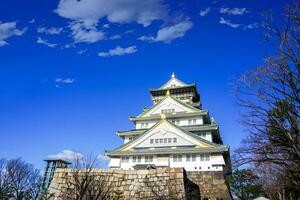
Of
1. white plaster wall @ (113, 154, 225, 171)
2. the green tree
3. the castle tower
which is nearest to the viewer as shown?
the green tree

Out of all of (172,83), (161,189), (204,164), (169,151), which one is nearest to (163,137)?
(169,151)

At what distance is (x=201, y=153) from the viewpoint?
23812 millimetres

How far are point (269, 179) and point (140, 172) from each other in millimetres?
13969

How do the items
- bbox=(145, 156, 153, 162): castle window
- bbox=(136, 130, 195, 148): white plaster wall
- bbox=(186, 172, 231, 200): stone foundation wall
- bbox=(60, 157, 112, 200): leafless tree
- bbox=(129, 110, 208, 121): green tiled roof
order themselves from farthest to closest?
bbox=(129, 110, 208, 121): green tiled roof, bbox=(136, 130, 195, 148): white plaster wall, bbox=(145, 156, 153, 162): castle window, bbox=(186, 172, 231, 200): stone foundation wall, bbox=(60, 157, 112, 200): leafless tree

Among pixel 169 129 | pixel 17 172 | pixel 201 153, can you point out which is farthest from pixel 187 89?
pixel 17 172

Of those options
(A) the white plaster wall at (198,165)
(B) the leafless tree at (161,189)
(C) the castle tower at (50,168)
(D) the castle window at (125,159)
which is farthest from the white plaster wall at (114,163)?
(B) the leafless tree at (161,189)

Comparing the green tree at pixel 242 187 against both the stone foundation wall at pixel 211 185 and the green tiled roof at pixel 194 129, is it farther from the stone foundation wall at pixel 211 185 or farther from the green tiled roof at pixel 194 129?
the green tiled roof at pixel 194 129

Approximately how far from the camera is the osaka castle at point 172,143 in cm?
2352

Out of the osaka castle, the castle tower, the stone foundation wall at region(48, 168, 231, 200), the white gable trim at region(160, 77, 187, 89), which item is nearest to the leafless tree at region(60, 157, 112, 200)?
the stone foundation wall at region(48, 168, 231, 200)

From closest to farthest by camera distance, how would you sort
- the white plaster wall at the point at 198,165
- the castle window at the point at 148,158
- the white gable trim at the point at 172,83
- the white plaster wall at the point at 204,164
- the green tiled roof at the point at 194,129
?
the white plaster wall at the point at 204,164, the white plaster wall at the point at 198,165, the castle window at the point at 148,158, the green tiled roof at the point at 194,129, the white gable trim at the point at 172,83

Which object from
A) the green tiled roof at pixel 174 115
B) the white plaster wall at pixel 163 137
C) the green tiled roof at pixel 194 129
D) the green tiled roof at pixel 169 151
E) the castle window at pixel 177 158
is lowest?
the castle window at pixel 177 158

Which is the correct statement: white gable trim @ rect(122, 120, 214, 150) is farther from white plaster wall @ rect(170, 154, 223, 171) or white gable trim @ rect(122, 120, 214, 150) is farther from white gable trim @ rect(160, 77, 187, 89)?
white gable trim @ rect(160, 77, 187, 89)

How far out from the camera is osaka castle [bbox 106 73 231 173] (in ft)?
77.2

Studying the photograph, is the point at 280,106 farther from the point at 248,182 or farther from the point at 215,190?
the point at 248,182
